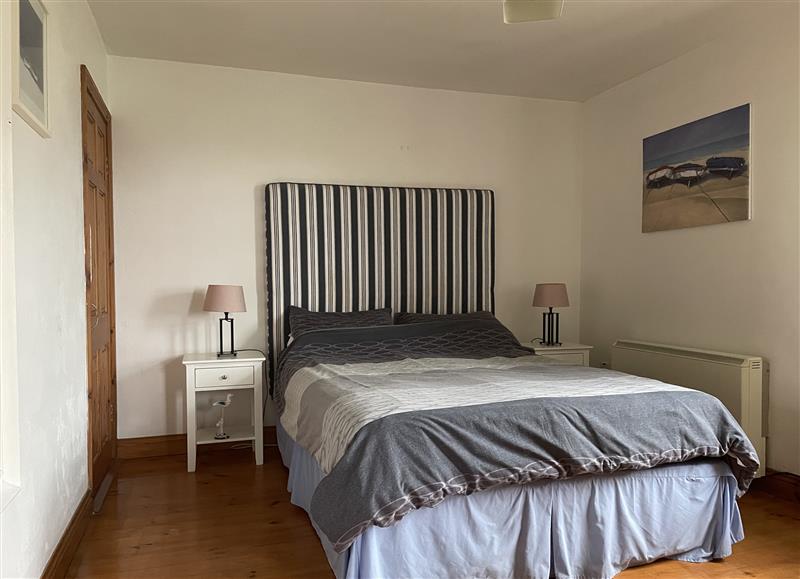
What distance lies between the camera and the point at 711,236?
12.4 ft

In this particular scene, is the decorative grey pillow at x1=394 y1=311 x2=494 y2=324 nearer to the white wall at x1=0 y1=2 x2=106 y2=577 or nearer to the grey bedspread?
the grey bedspread

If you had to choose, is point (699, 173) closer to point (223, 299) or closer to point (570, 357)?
point (570, 357)

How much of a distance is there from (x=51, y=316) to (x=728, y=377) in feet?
10.9

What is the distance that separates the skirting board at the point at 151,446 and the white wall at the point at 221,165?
5 cm

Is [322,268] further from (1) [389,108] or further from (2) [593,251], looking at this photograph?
(2) [593,251]

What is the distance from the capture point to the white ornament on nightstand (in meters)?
3.90

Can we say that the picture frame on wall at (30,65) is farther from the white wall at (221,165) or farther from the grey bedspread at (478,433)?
the white wall at (221,165)

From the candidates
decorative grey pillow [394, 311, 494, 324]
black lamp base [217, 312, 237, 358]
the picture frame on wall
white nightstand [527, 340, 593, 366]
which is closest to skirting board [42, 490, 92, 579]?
black lamp base [217, 312, 237, 358]

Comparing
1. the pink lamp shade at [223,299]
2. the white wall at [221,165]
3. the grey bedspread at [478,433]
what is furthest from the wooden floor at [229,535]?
the pink lamp shade at [223,299]

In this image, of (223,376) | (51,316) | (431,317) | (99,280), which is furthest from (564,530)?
(99,280)

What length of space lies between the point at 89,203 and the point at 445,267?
245cm

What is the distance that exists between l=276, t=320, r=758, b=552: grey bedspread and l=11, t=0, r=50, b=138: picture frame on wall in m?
1.50

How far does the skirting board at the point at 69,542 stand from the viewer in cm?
225

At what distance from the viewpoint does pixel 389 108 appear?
4613 millimetres
